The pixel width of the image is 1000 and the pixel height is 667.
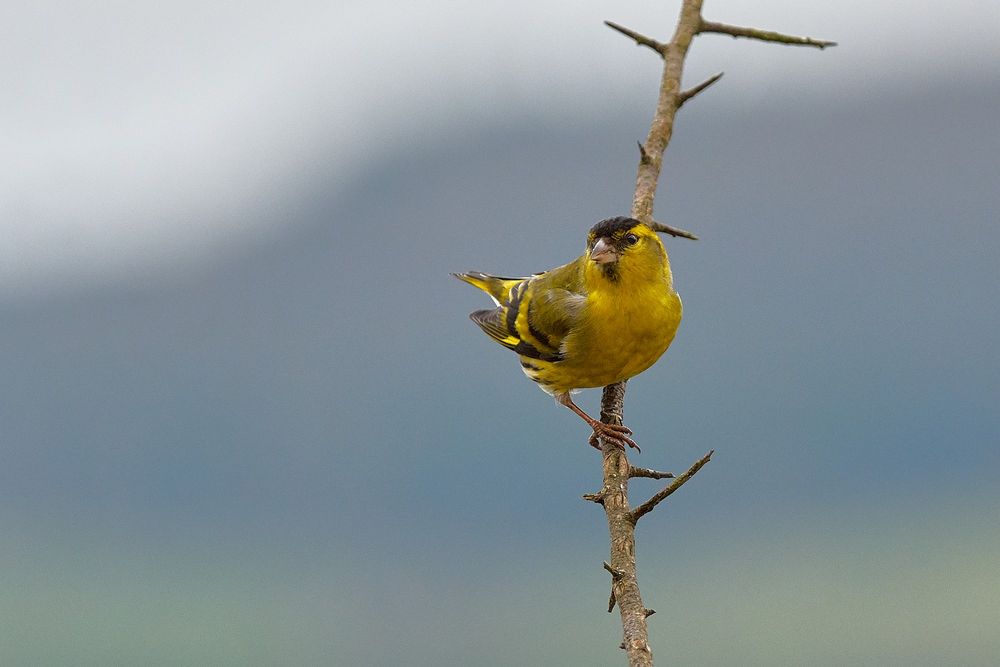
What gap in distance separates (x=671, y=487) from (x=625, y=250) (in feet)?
14.0

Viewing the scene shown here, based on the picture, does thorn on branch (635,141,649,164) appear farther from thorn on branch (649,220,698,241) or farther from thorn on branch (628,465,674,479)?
thorn on branch (628,465,674,479)

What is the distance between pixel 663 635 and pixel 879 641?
31619 millimetres

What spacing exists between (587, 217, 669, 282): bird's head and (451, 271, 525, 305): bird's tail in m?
2.51

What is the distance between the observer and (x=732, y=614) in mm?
180875

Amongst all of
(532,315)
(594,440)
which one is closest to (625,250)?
(594,440)

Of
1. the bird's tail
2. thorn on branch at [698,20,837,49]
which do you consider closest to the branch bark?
thorn on branch at [698,20,837,49]

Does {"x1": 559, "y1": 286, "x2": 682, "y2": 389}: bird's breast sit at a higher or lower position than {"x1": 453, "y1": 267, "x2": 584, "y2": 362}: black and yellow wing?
lower

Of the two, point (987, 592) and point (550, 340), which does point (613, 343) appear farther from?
point (987, 592)

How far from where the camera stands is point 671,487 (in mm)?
5016

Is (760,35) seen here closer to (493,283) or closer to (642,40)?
(642,40)

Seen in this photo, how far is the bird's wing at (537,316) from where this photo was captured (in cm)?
985

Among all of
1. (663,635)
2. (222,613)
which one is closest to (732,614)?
(663,635)

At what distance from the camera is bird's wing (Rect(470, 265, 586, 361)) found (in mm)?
9852

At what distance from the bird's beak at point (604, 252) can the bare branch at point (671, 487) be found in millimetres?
3332
